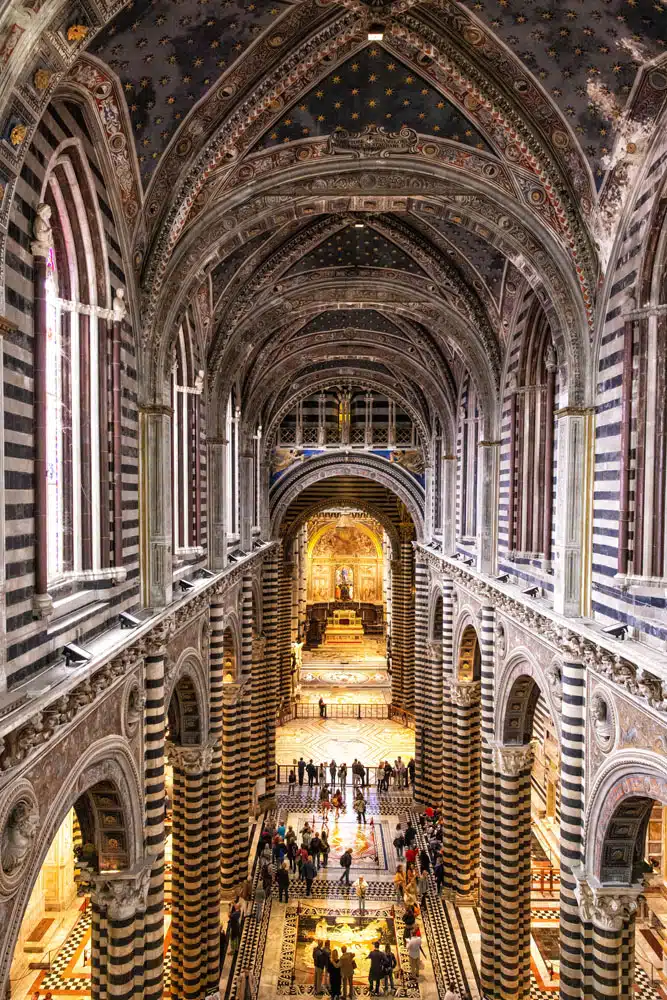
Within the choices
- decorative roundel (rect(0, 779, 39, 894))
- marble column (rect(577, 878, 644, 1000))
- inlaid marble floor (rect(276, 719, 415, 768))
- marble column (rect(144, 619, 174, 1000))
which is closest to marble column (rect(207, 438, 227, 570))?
marble column (rect(144, 619, 174, 1000))

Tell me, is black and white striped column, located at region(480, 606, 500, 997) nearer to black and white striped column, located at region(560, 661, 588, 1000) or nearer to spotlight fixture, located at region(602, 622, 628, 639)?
black and white striped column, located at region(560, 661, 588, 1000)

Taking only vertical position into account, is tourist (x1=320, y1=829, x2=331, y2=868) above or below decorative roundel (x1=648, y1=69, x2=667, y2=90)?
below

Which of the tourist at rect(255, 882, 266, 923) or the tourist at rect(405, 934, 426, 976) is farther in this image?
the tourist at rect(255, 882, 266, 923)

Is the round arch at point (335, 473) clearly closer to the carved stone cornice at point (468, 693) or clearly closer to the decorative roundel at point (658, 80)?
the carved stone cornice at point (468, 693)

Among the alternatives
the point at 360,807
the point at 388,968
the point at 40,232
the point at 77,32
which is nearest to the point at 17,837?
the point at 40,232

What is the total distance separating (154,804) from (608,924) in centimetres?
728

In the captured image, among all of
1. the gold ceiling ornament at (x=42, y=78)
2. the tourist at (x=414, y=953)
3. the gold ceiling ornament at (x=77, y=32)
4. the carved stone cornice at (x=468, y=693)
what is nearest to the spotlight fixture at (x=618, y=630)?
the gold ceiling ornament at (x=42, y=78)

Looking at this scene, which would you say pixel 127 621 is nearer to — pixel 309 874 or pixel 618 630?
pixel 618 630

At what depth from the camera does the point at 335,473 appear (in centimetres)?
3400

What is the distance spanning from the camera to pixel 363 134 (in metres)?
12.0

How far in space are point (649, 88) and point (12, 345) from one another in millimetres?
8728

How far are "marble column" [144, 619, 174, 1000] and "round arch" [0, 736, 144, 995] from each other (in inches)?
17.8

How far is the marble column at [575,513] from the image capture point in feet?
39.4

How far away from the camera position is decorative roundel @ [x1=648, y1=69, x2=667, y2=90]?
9.38 meters
